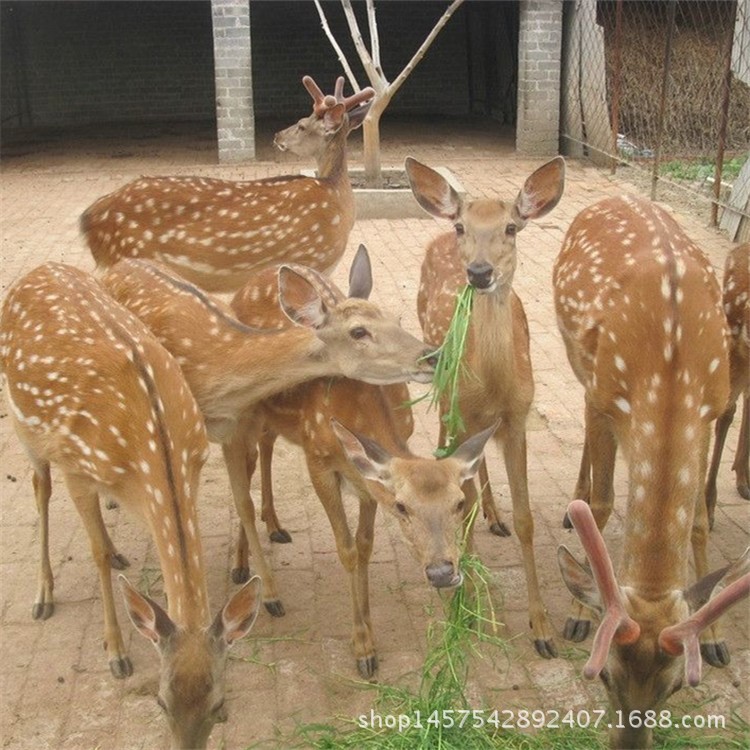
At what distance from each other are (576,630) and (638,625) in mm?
1308

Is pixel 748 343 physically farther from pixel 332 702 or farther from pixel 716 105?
pixel 716 105

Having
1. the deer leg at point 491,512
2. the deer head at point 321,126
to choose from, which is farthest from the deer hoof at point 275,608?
the deer head at point 321,126

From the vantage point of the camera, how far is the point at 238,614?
3.38 meters

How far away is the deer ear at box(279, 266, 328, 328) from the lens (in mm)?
4285

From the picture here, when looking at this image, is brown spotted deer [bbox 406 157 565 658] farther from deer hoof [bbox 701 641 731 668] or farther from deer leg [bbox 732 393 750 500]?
deer leg [bbox 732 393 750 500]

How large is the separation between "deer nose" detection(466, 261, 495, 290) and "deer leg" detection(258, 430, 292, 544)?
1439mm

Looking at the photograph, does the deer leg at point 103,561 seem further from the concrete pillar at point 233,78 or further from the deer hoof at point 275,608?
the concrete pillar at point 233,78

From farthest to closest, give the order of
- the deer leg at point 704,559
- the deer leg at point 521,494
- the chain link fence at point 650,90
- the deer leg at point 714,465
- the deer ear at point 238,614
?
the chain link fence at point 650,90 < the deer leg at point 714,465 < the deer leg at point 521,494 < the deer leg at point 704,559 < the deer ear at point 238,614

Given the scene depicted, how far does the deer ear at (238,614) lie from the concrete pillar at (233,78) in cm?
1198

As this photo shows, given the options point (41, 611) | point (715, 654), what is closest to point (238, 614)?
point (41, 611)

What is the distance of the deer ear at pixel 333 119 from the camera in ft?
25.7

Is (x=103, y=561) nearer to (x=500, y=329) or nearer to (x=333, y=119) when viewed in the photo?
(x=500, y=329)

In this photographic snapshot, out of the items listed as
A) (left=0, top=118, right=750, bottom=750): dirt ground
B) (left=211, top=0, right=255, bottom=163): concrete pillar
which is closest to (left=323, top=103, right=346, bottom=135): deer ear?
(left=0, top=118, right=750, bottom=750): dirt ground

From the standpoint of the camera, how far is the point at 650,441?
12.2 ft
